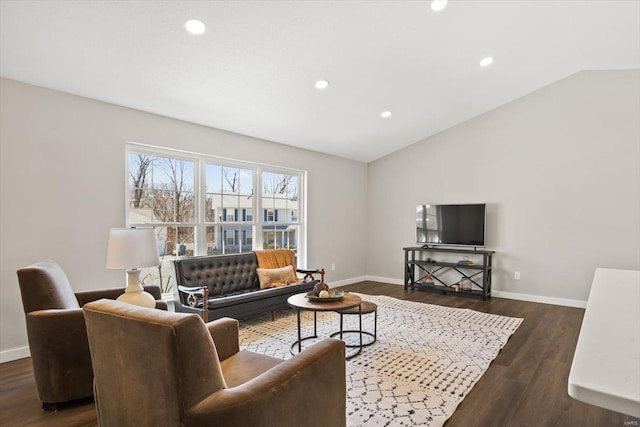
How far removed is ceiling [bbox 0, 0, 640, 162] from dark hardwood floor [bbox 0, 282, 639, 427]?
266cm

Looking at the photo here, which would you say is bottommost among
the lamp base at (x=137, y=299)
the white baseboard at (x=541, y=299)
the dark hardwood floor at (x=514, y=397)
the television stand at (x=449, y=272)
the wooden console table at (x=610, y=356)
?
the dark hardwood floor at (x=514, y=397)

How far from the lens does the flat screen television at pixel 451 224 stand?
571cm

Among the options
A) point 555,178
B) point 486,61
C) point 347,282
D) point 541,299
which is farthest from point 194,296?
point 555,178

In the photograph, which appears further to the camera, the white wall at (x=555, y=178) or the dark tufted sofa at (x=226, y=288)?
the white wall at (x=555, y=178)

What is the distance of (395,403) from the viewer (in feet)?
7.92

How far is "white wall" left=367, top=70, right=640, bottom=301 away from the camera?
4758 mm

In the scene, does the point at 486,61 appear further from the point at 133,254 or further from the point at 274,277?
the point at 133,254

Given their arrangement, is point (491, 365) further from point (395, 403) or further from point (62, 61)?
Answer: point (62, 61)

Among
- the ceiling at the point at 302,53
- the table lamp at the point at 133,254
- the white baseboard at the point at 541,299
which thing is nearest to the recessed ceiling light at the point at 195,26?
the ceiling at the point at 302,53

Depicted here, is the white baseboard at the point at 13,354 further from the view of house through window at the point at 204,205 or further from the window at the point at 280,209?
the window at the point at 280,209

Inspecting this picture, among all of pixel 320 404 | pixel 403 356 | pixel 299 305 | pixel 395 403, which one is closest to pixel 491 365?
pixel 403 356

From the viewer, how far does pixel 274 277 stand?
461 centimetres

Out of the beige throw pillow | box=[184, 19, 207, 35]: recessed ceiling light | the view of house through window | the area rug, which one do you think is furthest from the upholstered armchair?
the beige throw pillow

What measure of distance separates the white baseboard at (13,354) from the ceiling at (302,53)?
2464 mm
